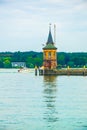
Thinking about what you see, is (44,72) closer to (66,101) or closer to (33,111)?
(66,101)

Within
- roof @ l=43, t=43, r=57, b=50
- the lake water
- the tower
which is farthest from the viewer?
roof @ l=43, t=43, r=57, b=50

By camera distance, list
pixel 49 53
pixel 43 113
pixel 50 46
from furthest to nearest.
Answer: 1. pixel 50 46
2. pixel 49 53
3. pixel 43 113

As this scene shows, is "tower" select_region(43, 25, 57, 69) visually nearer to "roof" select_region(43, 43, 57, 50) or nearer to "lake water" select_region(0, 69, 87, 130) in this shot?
"roof" select_region(43, 43, 57, 50)

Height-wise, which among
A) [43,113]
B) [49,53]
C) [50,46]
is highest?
[50,46]

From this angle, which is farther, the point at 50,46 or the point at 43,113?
the point at 50,46

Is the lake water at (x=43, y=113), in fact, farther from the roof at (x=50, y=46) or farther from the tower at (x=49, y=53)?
the roof at (x=50, y=46)

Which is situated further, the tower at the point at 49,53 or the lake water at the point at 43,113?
the tower at the point at 49,53

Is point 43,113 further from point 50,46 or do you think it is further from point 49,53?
point 50,46

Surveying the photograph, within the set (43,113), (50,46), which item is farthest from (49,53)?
(43,113)

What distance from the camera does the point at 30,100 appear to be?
54.0 metres

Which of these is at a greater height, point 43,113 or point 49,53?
point 49,53

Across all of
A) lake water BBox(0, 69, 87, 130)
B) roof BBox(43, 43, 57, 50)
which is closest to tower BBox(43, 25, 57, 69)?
roof BBox(43, 43, 57, 50)

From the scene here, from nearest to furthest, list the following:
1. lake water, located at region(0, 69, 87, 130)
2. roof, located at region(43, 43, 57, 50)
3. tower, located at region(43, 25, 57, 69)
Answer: lake water, located at region(0, 69, 87, 130) → tower, located at region(43, 25, 57, 69) → roof, located at region(43, 43, 57, 50)

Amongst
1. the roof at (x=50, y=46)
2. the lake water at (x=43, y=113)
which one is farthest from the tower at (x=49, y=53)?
the lake water at (x=43, y=113)
